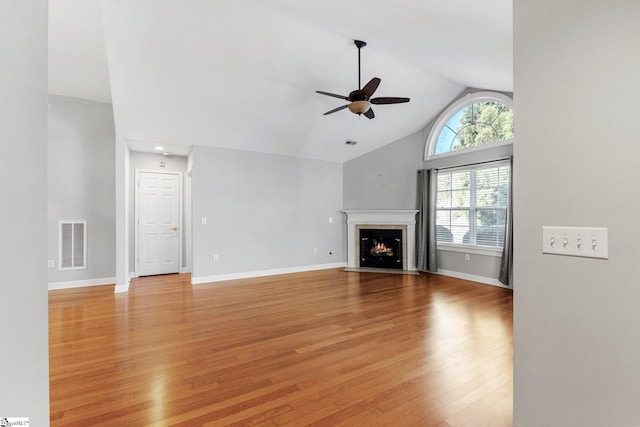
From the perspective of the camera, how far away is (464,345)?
8.60ft

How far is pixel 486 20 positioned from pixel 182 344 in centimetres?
397

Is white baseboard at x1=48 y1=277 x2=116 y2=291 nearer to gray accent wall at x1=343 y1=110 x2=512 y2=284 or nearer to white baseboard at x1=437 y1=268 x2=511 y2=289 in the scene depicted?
gray accent wall at x1=343 y1=110 x2=512 y2=284

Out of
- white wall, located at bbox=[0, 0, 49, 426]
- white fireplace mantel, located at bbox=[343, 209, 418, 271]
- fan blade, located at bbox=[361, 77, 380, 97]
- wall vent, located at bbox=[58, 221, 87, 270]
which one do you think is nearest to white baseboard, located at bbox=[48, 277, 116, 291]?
wall vent, located at bbox=[58, 221, 87, 270]

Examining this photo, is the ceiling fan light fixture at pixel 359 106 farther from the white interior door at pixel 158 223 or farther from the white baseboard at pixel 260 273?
the white interior door at pixel 158 223

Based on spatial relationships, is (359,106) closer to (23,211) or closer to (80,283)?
(23,211)

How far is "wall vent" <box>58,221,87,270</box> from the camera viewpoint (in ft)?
15.5

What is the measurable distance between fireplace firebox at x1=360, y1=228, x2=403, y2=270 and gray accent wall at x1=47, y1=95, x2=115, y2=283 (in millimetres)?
4912

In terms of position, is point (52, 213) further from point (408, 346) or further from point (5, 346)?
point (408, 346)

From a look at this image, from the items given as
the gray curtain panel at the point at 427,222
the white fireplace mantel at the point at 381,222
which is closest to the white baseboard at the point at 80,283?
the white fireplace mantel at the point at 381,222

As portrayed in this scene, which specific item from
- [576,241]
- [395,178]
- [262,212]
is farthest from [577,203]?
[395,178]

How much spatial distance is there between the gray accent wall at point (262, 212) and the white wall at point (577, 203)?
4.67 metres

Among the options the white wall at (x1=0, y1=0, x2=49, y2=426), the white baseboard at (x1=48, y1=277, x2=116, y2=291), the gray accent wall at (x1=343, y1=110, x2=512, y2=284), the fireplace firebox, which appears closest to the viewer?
the white wall at (x1=0, y1=0, x2=49, y2=426)

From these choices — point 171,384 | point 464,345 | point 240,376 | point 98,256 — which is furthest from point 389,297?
point 98,256

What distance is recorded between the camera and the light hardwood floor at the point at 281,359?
67.7 inches
